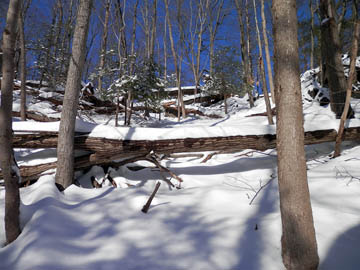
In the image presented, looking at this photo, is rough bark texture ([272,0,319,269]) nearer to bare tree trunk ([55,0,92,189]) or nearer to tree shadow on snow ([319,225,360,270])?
tree shadow on snow ([319,225,360,270])

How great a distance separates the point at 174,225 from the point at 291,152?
57.9 inches

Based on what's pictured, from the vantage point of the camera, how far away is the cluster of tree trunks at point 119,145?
370cm

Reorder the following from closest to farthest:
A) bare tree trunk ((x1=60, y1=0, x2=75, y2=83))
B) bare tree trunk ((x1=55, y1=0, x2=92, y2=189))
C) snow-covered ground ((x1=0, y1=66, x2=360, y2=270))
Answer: snow-covered ground ((x1=0, y1=66, x2=360, y2=270)) → bare tree trunk ((x1=55, y1=0, x2=92, y2=189)) → bare tree trunk ((x1=60, y1=0, x2=75, y2=83))

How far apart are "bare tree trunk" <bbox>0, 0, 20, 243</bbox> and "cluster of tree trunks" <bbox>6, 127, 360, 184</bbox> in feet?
5.66

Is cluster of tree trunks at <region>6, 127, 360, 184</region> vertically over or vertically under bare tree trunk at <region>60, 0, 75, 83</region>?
under

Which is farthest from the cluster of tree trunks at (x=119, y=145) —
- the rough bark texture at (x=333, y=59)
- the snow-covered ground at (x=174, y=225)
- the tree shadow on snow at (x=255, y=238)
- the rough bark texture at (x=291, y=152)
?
the rough bark texture at (x=333, y=59)

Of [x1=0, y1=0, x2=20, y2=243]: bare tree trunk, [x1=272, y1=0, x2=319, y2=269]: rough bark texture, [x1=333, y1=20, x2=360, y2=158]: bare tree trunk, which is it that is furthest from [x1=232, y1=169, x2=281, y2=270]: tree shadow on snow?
[x1=333, y1=20, x2=360, y2=158]: bare tree trunk

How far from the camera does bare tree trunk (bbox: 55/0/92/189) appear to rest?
331cm

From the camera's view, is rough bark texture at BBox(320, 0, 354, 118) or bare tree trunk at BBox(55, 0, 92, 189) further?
rough bark texture at BBox(320, 0, 354, 118)

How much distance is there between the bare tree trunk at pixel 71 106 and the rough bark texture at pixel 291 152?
9.95ft

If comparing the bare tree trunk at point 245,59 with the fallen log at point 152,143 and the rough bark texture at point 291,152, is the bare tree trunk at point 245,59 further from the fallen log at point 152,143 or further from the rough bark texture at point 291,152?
the rough bark texture at point 291,152

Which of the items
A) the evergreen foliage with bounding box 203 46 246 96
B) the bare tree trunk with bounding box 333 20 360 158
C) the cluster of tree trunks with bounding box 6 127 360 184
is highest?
the evergreen foliage with bounding box 203 46 246 96

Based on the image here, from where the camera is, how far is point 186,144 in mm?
3914

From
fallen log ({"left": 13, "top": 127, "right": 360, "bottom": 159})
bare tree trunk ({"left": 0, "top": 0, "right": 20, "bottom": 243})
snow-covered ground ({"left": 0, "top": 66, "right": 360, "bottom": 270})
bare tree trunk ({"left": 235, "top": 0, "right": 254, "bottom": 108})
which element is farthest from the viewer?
bare tree trunk ({"left": 235, "top": 0, "right": 254, "bottom": 108})
